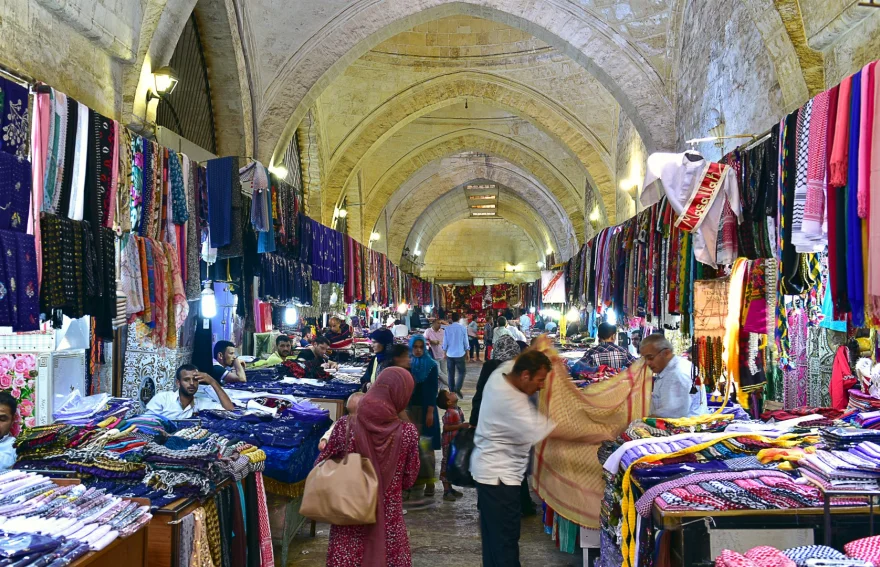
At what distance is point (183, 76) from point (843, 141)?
Result: 7.62 m

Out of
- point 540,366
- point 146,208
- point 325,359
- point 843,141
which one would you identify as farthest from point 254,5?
point 843,141

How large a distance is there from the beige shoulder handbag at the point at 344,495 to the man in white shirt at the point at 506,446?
650mm

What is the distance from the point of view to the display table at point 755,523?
2.69 metres

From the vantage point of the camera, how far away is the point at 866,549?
242 centimetres

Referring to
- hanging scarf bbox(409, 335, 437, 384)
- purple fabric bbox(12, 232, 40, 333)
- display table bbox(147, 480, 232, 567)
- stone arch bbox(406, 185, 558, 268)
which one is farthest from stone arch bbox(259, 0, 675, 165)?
stone arch bbox(406, 185, 558, 268)

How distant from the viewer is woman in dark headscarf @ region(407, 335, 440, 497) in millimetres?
6762

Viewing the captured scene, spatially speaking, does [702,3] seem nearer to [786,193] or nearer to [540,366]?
[786,193]

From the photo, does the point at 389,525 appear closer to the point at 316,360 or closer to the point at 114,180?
the point at 114,180

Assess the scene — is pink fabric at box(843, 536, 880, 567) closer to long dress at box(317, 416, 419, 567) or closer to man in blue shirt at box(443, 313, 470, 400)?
long dress at box(317, 416, 419, 567)

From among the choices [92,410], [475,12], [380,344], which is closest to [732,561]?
[92,410]

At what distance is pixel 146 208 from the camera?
4496mm

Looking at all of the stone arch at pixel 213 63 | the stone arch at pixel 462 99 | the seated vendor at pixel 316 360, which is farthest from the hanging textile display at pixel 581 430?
the stone arch at pixel 462 99

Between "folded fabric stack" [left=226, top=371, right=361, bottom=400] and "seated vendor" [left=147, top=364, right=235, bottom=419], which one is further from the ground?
"seated vendor" [left=147, top=364, right=235, bottom=419]

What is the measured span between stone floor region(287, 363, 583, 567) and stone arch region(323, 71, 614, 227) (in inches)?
373
